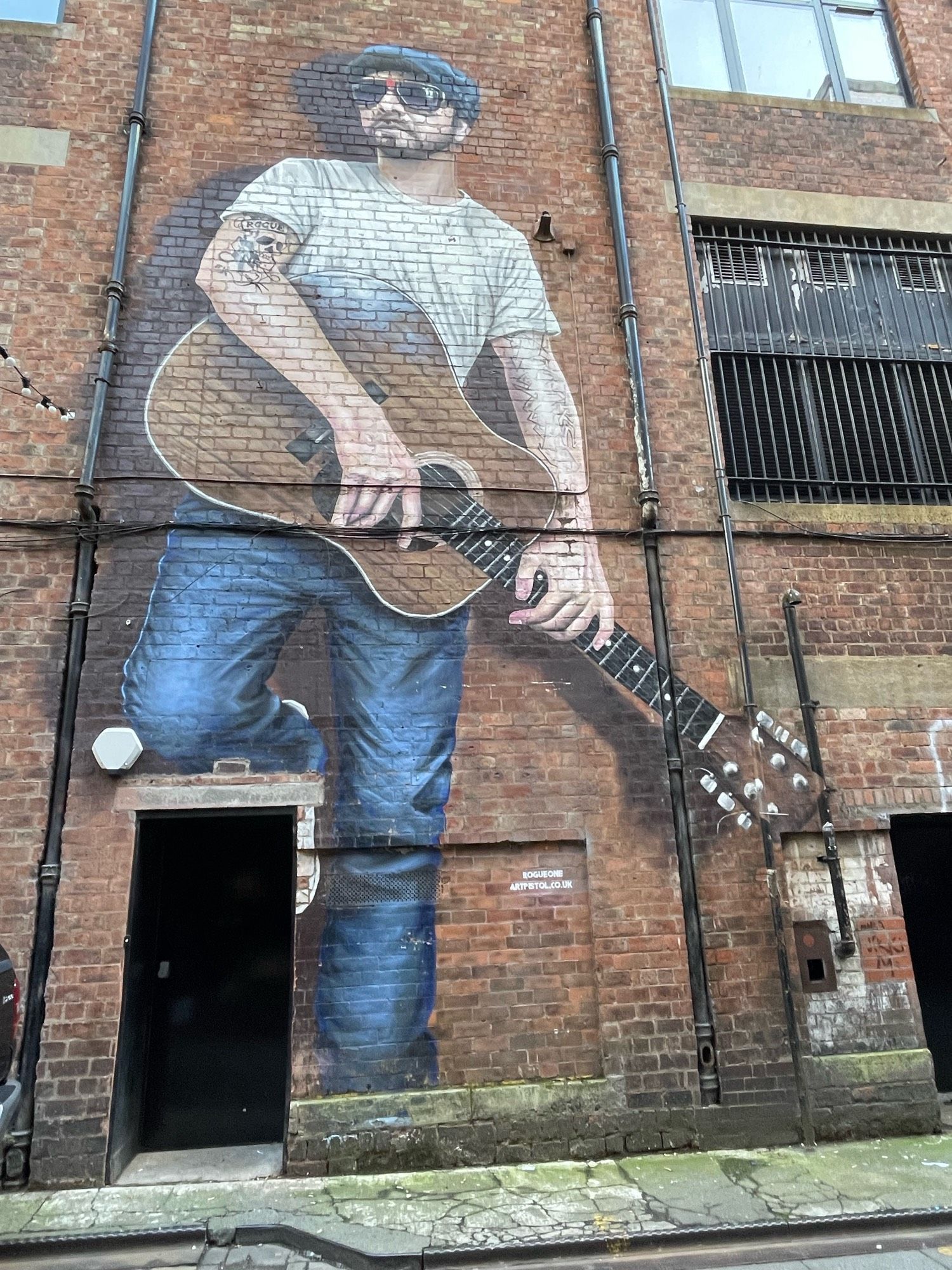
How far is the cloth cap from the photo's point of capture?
7.20 m

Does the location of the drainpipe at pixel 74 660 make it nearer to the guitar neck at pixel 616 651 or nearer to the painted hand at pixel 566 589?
the guitar neck at pixel 616 651

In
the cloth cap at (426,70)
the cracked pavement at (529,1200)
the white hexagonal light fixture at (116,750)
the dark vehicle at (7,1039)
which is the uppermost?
the cloth cap at (426,70)

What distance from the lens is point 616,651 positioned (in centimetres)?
612

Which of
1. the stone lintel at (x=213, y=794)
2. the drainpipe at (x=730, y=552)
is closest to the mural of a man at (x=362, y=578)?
the stone lintel at (x=213, y=794)

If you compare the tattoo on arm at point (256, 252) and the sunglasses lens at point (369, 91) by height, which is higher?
the sunglasses lens at point (369, 91)

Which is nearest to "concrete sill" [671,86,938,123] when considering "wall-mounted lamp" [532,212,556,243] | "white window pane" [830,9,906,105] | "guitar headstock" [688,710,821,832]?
"white window pane" [830,9,906,105]

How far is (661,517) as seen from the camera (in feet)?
21.3

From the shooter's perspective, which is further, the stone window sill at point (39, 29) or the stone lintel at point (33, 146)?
the stone window sill at point (39, 29)

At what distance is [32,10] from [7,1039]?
8.48 meters

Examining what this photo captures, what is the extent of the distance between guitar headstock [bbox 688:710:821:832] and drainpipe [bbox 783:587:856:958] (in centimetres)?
6

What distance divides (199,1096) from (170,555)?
397 cm

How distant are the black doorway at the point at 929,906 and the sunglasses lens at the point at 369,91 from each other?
306 inches

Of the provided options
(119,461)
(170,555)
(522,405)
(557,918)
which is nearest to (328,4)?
(522,405)

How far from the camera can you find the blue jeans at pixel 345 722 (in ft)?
17.3
